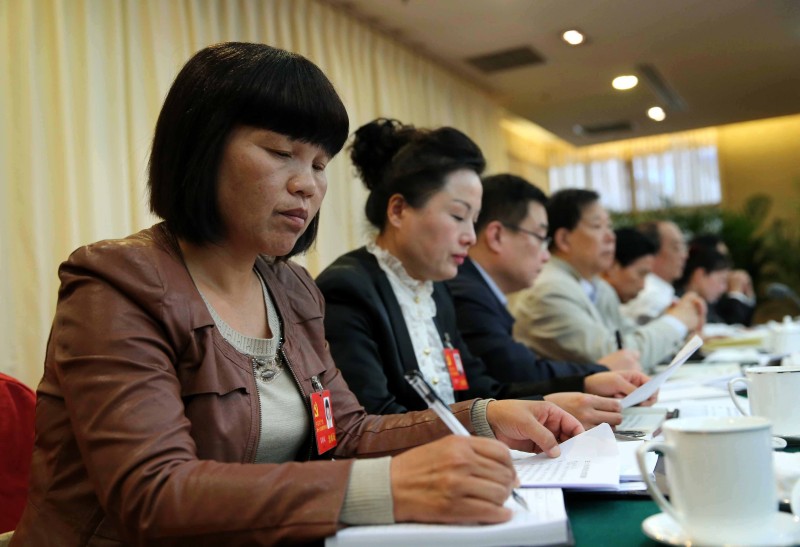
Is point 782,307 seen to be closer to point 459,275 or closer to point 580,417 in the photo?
point 459,275

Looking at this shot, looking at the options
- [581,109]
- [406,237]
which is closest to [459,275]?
[406,237]

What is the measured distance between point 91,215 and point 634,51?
11.6 ft

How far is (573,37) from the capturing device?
14.3ft

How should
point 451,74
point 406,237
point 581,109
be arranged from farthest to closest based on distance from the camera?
point 581,109 → point 451,74 → point 406,237

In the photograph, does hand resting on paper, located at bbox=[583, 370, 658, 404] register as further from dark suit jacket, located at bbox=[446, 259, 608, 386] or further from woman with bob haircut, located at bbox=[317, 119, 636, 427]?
dark suit jacket, located at bbox=[446, 259, 608, 386]

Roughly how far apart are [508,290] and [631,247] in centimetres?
195

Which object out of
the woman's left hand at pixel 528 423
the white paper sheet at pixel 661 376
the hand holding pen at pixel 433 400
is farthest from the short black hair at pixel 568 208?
the hand holding pen at pixel 433 400

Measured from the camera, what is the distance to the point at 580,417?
1428 mm

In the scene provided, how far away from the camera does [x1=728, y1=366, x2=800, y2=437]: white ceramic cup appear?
1.18 meters

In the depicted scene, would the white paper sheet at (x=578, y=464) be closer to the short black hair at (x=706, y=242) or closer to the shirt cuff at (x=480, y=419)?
the shirt cuff at (x=480, y=419)

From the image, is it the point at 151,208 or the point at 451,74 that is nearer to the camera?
the point at 151,208

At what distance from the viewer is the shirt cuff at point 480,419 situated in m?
1.26

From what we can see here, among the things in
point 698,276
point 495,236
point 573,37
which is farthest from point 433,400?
point 698,276

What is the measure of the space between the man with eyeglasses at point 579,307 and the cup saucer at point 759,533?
1924mm
